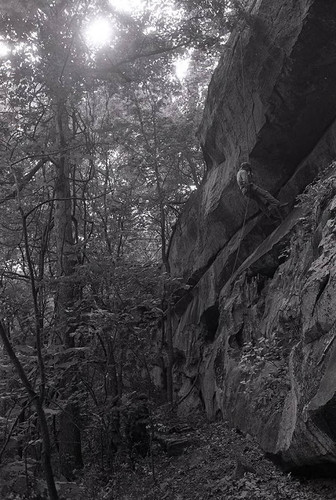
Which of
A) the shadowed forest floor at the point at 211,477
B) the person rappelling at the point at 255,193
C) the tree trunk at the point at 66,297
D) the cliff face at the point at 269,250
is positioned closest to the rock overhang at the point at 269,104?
the cliff face at the point at 269,250

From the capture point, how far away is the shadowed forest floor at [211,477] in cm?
547

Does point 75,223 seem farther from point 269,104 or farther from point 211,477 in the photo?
point 211,477

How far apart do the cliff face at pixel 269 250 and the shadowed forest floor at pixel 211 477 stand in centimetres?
31

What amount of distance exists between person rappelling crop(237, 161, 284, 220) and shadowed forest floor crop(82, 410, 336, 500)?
4.97 m

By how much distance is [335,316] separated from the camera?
4.89 m

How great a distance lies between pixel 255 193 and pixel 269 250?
4.63ft

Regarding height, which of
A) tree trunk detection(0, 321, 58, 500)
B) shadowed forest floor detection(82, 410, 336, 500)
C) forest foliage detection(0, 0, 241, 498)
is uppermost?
forest foliage detection(0, 0, 241, 498)

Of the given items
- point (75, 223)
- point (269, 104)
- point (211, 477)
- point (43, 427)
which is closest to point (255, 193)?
point (269, 104)

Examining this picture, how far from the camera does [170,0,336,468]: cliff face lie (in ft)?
17.6

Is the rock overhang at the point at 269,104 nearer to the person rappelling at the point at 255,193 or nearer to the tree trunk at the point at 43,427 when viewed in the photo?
the person rappelling at the point at 255,193

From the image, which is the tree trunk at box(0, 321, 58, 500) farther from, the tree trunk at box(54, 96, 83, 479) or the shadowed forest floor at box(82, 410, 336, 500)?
the tree trunk at box(54, 96, 83, 479)

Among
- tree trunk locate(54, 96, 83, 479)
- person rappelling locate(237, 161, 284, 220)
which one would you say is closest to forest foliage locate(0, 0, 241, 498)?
tree trunk locate(54, 96, 83, 479)

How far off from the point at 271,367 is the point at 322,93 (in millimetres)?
6158

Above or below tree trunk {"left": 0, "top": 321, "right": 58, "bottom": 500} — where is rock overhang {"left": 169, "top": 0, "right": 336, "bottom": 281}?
above
